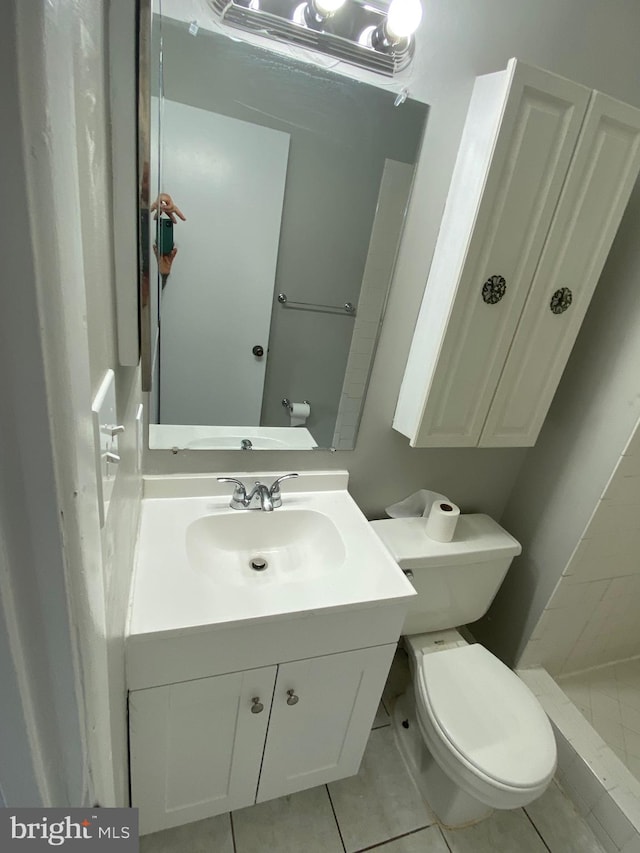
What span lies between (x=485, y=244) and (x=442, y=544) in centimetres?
85

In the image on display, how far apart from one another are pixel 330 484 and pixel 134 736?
76 centimetres

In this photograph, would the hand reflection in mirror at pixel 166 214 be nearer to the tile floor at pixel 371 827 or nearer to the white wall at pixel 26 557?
the white wall at pixel 26 557

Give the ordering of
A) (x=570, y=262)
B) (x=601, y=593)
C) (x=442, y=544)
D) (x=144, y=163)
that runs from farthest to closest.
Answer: (x=601, y=593), (x=442, y=544), (x=570, y=262), (x=144, y=163)

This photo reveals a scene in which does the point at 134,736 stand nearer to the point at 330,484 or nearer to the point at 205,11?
the point at 330,484

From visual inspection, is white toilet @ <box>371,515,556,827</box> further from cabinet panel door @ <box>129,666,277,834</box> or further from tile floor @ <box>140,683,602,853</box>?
cabinet panel door @ <box>129,666,277,834</box>

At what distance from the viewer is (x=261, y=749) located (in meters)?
1.02

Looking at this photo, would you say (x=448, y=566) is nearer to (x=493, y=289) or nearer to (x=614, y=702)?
(x=493, y=289)

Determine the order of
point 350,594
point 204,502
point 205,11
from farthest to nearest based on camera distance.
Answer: point 204,502 → point 350,594 → point 205,11

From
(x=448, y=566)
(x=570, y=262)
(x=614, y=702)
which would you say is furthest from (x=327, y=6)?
(x=614, y=702)

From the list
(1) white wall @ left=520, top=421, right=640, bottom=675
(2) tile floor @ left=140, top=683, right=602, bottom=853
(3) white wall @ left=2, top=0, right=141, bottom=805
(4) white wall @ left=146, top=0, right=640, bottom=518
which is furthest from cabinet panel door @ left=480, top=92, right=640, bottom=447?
(2) tile floor @ left=140, top=683, right=602, bottom=853

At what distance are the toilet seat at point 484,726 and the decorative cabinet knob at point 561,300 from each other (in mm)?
1066

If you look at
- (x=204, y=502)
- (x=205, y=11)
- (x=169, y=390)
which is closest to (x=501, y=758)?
(x=204, y=502)

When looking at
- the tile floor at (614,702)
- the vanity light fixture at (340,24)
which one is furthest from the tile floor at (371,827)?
the vanity light fixture at (340,24)

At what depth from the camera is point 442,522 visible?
1.27 metres
